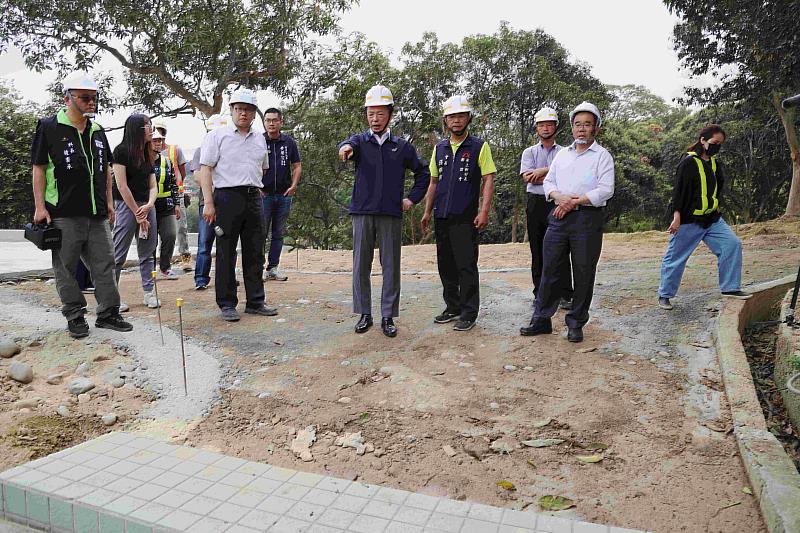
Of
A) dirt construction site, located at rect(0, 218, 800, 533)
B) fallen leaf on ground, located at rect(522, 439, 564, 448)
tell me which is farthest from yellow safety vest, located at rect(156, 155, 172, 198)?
fallen leaf on ground, located at rect(522, 439, 564, 448)

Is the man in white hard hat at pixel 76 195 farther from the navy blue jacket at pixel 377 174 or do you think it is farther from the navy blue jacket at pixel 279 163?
the navy blue jacket at pixel 279 163

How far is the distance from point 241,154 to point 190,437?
2781 mm

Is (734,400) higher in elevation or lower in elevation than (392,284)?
lower

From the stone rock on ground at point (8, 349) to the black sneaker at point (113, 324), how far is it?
63 cm

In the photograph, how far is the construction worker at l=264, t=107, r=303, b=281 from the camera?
6621mm

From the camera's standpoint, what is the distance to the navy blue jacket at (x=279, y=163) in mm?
6723

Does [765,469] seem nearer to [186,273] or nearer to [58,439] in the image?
[58,439]

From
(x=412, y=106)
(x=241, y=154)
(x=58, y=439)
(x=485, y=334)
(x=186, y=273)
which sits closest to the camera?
(x=58, y=439)

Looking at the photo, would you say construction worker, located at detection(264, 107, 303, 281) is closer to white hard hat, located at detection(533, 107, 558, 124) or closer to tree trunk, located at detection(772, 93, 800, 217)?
white hard hat, located at detection(533, 107, 558, 124)

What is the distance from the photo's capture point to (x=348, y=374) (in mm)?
4070

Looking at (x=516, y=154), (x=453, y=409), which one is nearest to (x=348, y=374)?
(x=453, y=409)

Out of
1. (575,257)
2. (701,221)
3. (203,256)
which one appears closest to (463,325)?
(575,257)

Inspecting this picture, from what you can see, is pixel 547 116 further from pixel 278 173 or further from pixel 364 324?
pixel 278 173

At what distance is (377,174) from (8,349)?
2973 mm
